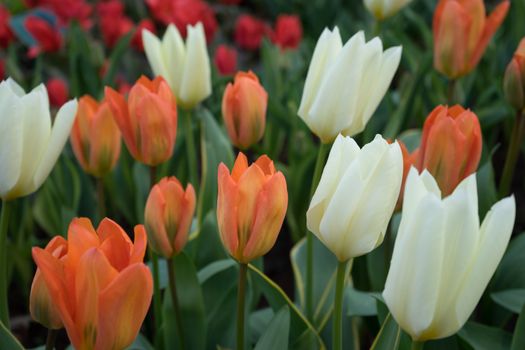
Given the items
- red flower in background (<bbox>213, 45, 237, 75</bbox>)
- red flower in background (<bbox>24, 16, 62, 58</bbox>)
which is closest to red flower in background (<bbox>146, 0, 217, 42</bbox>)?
red flower in background (<bbox>213, 45, 237, 75</bbox>)

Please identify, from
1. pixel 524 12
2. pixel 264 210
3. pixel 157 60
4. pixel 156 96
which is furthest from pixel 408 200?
pixel 524 12

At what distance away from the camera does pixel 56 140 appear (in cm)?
97

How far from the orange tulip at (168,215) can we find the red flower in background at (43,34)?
4.63 feet

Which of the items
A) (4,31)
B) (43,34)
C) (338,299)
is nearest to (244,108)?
(338,299)

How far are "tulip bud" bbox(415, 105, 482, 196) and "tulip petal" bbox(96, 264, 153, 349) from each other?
0.39m

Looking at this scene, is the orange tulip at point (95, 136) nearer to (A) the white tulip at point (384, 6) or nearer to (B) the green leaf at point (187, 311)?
(B) the green leaf at point (187, 311)

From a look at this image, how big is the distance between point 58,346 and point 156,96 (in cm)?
70

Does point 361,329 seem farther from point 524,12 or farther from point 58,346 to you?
point 524,12

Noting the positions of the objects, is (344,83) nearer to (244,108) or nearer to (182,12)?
(244,108)

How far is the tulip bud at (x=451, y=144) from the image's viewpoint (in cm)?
92

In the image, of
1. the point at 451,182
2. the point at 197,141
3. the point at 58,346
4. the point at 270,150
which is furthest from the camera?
the point at 270,150

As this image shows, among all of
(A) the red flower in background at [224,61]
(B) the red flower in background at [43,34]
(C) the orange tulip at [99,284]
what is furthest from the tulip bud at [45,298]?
(B) the red flower in background at [43,34]

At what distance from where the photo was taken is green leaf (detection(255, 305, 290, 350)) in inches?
35.8

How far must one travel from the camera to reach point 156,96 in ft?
3.36
